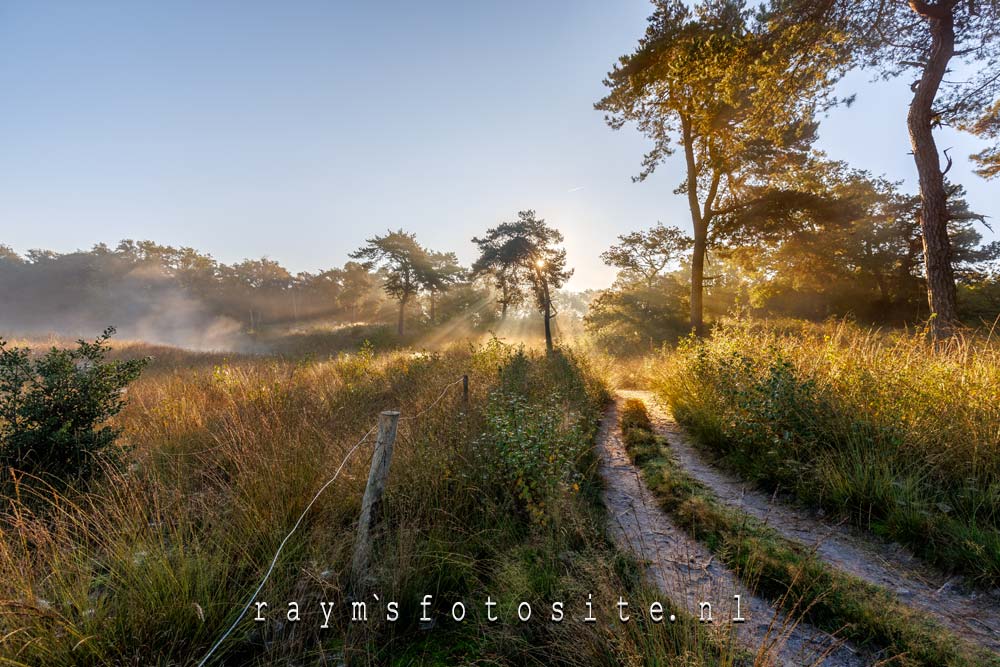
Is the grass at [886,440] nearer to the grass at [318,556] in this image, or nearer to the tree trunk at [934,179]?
the tree trunk at [934,179]

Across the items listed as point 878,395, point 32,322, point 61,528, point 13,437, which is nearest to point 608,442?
point 878,395

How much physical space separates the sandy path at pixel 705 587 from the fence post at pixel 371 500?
2037 millimetres

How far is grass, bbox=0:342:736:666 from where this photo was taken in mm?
1864

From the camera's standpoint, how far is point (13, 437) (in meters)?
3.28

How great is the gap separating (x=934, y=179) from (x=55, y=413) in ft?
48.3

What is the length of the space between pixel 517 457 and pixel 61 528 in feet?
11.6

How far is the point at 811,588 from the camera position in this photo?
7.80ft

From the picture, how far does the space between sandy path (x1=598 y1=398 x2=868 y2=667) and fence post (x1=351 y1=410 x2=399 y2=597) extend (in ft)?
6.68

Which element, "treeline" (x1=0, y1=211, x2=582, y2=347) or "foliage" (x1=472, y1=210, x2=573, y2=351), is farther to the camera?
"treeline" (x1=0, y1=211, x2=582, y2=347)

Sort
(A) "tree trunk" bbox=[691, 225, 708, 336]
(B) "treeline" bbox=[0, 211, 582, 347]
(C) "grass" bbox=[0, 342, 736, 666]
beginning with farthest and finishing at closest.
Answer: (B) "treeline" bbox=[0, 211, 582, 347]
(A) "tree trunk" bbox=[691, 225, 708, 336]
(C) "grass" bbox=[0, 342, 736, 666]

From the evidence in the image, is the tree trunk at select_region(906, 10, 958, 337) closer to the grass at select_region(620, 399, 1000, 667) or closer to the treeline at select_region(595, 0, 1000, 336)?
the treeline at select_region(595, 0, 1000, 336)

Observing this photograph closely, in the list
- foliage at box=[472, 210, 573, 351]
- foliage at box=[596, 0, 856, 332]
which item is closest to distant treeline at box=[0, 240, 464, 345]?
foliage at box=[472, 210, 573, 351]

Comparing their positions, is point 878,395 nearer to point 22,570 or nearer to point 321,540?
point 321,540

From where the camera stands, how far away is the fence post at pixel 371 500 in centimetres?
246
